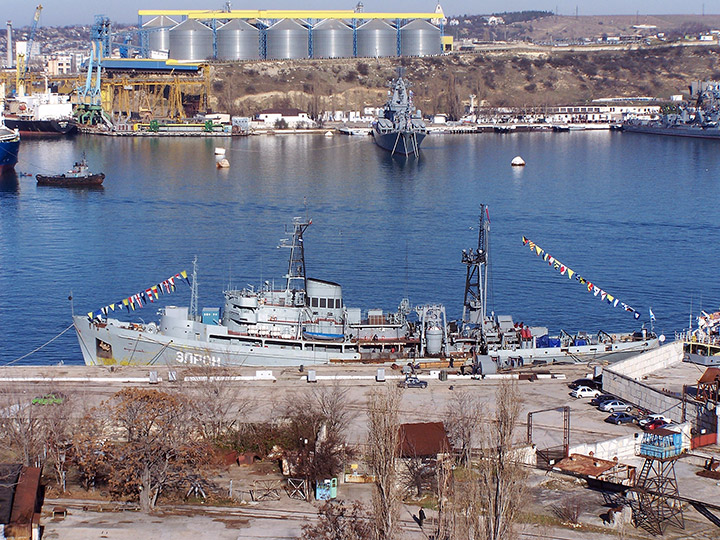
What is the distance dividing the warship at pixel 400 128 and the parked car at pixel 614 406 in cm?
7787

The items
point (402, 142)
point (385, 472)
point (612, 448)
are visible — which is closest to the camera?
point (385, 472)

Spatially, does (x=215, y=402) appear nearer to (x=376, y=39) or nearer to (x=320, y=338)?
(x=320, y=338)

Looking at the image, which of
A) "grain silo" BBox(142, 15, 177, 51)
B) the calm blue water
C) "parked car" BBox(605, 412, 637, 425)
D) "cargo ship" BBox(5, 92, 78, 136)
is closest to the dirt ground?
"parked car" BBox(605, 412, 637, 425)

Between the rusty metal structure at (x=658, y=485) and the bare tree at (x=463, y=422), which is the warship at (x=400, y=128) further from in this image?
the rusty metal structure at (x=658, y=485)

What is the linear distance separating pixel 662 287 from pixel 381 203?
2762 cm

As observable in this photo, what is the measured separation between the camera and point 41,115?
132 meters

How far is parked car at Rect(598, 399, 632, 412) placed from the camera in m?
26.3

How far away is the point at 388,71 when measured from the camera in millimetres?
152625

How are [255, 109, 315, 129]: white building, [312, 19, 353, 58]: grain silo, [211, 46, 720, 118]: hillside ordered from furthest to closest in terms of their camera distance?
[312, 19, 353, 58]: grain silo → [211, 46, 720, 118]: hillside → [255, 109, 315, 129]: white building

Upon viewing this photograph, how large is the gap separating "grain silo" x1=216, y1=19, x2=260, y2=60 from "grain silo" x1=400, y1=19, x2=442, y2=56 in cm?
2138

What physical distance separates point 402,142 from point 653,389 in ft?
264

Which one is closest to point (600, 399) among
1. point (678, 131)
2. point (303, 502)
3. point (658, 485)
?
point (658, 485)

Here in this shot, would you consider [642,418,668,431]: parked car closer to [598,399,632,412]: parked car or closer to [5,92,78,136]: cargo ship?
[598,399,632,412]: parked car

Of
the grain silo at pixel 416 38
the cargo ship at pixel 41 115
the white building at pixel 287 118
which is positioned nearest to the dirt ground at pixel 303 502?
the cargo ship at pixel 41 115
